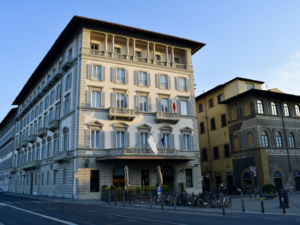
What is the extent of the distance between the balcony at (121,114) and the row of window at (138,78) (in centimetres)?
415

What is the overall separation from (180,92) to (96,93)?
12.1m

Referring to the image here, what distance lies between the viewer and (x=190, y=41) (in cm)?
4147

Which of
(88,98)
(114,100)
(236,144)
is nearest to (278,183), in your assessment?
(236,144)

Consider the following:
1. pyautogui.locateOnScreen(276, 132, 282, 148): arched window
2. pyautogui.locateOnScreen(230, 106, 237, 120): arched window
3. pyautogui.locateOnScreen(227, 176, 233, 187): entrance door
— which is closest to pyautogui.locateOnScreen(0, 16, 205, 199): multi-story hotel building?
pyautogui.locateOnScreen(230, 106, 237, 120): arched window

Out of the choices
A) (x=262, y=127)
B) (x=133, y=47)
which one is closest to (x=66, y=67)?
(x=133, y=47)

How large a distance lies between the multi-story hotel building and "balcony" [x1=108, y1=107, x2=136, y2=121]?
0.40ft

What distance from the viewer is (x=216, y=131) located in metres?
47.2

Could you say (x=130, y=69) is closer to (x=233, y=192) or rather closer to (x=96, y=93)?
(x=96, y=93)

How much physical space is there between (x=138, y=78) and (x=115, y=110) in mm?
6208

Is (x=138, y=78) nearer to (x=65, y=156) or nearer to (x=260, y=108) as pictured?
(x=65, y=156)

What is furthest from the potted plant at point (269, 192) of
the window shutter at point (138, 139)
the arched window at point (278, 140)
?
the window shutter at point (138, 139)

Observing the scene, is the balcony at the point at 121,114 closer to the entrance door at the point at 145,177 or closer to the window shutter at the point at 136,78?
the window shutter at the point at 136,78

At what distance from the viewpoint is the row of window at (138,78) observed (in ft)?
116

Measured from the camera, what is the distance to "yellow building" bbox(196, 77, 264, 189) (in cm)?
4394
